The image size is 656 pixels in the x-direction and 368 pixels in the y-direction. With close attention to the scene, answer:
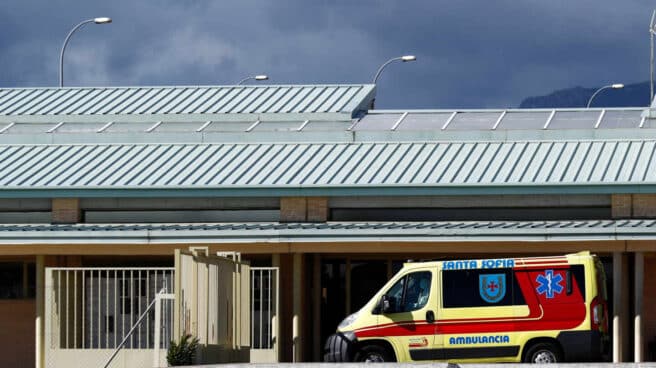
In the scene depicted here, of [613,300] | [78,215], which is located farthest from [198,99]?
[613,300]

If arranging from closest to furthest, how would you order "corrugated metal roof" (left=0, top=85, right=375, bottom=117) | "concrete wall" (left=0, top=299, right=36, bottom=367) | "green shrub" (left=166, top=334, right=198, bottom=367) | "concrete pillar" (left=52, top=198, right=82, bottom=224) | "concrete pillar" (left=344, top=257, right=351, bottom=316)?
"green shrub" (left=166, top=334, right=198, bottom=367)
"concrete pillar" (left=344, top=257, right=351, bottom=316)
"concrete wall" (left=0, top=299, right=36, bottom=367)
"concrete pillar" (left=52, top=198, right=82, bottom=224)
"corrugated metal roof" (left=0, top=85, right=375, bottom=117)

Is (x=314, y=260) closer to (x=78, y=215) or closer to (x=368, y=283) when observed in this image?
(x=368, y=283)

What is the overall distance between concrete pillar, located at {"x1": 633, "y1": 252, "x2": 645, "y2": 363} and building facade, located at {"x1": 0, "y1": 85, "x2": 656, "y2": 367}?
0.04m

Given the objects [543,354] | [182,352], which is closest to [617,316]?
[543,354]

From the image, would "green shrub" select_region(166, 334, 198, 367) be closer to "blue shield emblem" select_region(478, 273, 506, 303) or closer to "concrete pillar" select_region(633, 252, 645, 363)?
"blue shield emblem" select_region(478, 273, 506, 303)

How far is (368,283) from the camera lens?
3136 cm

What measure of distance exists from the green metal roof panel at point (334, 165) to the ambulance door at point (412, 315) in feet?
16.6

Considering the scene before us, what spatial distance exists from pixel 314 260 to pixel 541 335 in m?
7.31

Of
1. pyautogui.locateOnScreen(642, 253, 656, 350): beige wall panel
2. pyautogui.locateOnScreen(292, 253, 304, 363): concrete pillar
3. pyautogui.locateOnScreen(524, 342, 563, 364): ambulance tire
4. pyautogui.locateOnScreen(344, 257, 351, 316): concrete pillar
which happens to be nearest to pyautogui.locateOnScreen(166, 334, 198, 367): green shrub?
pyautogui.locateOnScreen(524, 342, 563, 364): ambulance tire

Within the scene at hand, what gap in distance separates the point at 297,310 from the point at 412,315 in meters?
4.38

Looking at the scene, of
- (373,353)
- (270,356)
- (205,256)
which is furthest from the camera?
(270,356)

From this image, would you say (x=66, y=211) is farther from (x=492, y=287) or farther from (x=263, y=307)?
(x=492, y=287)

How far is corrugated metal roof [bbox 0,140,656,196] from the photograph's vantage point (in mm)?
30844

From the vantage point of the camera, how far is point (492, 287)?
25297mm
